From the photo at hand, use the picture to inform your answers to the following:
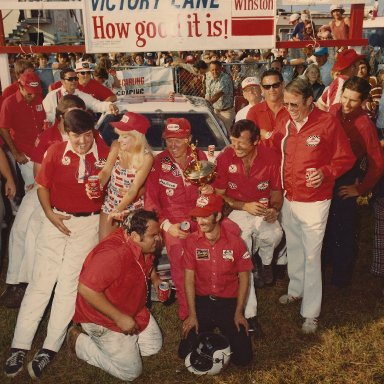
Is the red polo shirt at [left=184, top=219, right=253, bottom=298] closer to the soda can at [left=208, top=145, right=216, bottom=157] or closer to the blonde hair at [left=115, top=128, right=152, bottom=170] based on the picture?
the blonde hair at [left=115, top=128, right=152, bottom=170]

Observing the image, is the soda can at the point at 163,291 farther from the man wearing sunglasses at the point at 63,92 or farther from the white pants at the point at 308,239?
the man wearing sunglasses at the point at 63,92

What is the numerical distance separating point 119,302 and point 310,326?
7.03 ft

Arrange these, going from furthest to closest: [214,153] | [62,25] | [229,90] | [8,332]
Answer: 1. [62,25]
2. [229,90]
3. [214,153]
4. [8,332]

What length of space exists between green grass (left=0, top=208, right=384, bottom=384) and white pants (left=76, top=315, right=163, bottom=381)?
13cm

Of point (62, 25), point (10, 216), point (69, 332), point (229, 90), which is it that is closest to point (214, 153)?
point (69, 332)

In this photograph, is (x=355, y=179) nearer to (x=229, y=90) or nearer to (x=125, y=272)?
(x=125, y=272)

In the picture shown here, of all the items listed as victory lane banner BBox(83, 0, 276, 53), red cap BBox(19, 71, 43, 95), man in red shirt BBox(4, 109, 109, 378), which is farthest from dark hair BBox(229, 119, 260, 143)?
red cap BBox(19, 71, 43, 95)


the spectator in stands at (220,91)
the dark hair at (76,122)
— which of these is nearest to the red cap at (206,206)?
the dark hair at (76,122)

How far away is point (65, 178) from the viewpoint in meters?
4.27

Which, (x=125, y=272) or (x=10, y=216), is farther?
(x=10, y=216)

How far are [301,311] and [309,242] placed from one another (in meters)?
0.78

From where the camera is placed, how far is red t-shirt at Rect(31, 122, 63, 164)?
16.2 feet

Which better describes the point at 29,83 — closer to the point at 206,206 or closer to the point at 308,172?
the point at 206,206

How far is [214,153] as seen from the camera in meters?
5.85
